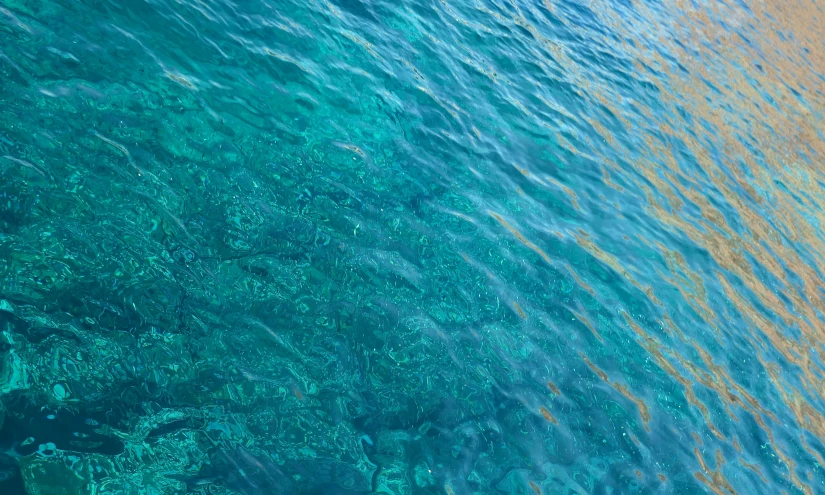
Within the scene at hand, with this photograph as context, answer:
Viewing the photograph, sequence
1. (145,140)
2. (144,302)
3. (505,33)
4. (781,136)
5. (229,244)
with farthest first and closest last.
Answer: (781,136) < (505,33) < (145,140) < (229,244) < (144,302)

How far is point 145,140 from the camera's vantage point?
900cm

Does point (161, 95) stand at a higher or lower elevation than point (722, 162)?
lower

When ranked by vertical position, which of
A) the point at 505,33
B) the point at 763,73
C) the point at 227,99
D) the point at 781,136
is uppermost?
the point at 763,73

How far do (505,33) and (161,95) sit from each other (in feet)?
39.2

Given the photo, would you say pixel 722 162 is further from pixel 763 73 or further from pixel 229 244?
pixel 229 244

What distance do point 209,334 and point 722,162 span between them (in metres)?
17.2

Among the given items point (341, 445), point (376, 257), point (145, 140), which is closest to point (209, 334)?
point (341, 445)

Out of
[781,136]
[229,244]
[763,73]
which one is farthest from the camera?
[763,73]

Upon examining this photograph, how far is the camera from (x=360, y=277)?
29.3 feet

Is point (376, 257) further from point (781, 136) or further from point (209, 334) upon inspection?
point (781, 136)

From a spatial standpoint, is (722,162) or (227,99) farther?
(722,162)

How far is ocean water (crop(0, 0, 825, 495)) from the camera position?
637cm

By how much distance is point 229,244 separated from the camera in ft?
27.0

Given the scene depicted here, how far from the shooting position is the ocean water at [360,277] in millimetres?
6367
